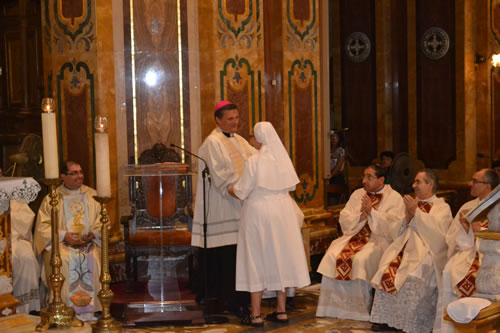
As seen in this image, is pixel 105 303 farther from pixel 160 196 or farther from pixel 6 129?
pixel 6 129

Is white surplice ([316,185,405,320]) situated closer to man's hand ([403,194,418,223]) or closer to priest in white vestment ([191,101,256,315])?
man's hand ([403,194,418,223])

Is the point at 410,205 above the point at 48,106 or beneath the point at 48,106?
beneath

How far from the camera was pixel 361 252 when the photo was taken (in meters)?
7.09

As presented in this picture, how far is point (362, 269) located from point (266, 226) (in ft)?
3.32

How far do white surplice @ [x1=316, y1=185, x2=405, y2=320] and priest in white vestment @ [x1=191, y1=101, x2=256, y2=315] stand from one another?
2.64ft

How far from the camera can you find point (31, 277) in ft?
23.4

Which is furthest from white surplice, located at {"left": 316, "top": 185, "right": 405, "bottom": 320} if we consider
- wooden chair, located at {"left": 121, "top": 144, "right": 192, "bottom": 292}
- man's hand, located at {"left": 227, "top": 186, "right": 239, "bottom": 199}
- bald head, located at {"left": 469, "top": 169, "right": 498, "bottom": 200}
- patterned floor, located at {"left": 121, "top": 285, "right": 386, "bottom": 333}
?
wooden chair, located at {"left": 121, "top": 144, "right": 192, "bottom": 292}

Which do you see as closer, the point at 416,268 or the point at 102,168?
the point at 102,168

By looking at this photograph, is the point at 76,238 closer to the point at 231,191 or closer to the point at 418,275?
the point at 231,191

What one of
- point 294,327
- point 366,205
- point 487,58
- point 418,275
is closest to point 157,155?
point 366,205

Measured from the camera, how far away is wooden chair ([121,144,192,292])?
Result: 270 inches

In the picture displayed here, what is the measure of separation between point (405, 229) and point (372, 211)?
37cm

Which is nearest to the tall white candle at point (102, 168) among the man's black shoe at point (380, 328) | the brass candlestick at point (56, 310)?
the brass candlestick at point (56, 310)

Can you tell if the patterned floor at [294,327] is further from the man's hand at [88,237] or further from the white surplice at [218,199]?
the man's hand at [88,237]
